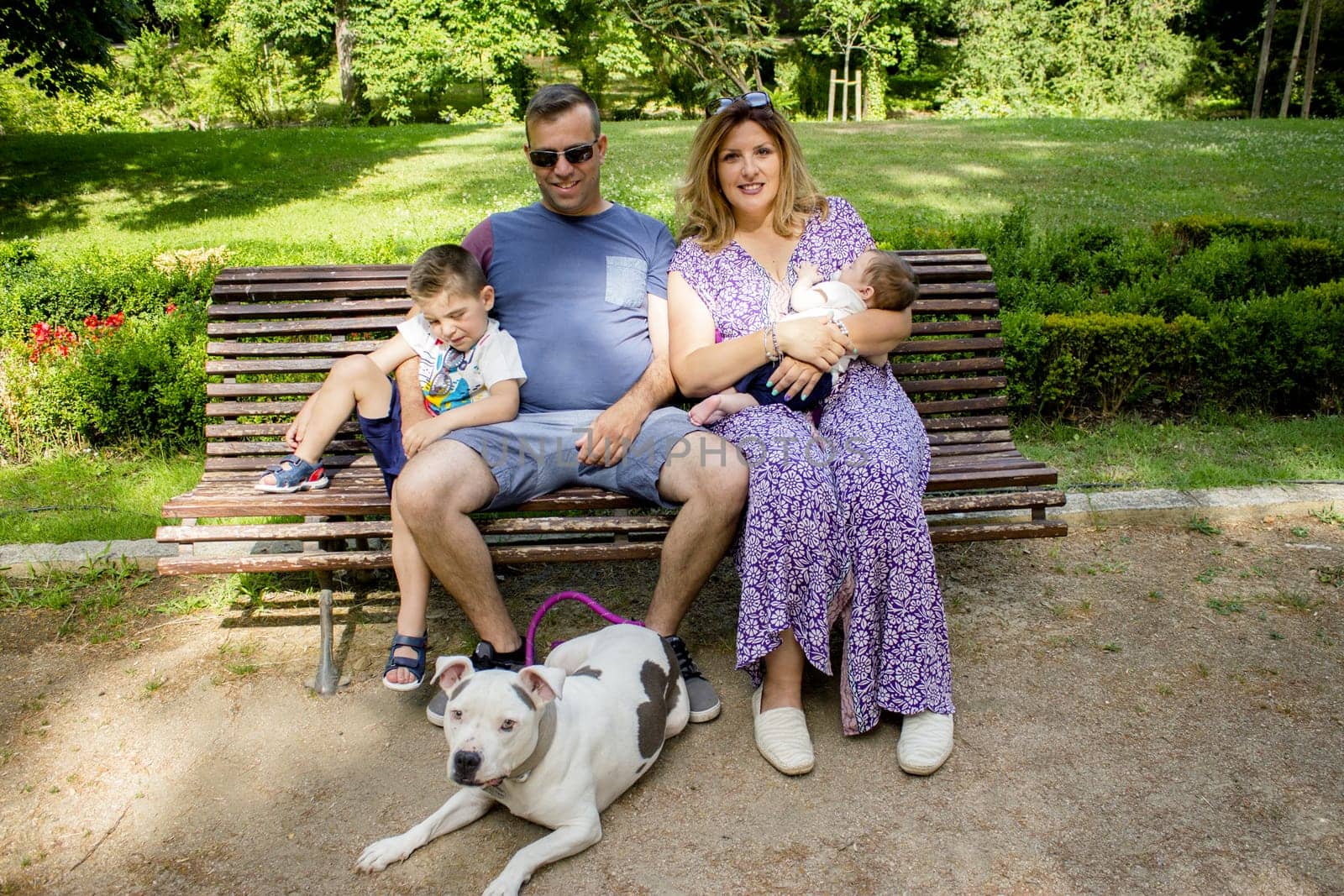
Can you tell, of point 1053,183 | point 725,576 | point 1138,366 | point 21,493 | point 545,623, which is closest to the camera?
point 545,623

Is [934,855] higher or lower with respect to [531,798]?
lower

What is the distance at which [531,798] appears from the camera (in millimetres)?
A: 2432

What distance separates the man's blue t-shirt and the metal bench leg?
0.92 meters

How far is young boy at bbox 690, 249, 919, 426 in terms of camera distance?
129 inches

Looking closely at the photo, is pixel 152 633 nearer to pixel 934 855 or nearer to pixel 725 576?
pixel 725 576

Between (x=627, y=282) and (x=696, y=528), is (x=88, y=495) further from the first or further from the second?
(x=696, y=528)

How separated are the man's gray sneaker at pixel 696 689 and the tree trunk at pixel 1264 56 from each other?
1016 inches

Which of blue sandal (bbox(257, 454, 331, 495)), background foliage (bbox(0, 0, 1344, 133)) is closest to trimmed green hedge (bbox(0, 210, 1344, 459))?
blue sandal (bbox(257, 454, 331, 495))

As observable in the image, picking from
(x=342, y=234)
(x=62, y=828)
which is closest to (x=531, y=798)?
(x=62, y=828)

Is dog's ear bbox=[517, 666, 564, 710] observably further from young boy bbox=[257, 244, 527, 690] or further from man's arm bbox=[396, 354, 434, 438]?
man's arm bbox=[396, 354, 434, 438]

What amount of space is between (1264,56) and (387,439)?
26102mm

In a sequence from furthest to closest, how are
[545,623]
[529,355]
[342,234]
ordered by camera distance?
[342,234] → [545,623] → [529,355]

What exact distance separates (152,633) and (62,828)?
108 centimetres

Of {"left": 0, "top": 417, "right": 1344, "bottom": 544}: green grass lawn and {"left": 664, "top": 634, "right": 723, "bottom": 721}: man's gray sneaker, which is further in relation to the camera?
{"left": 0, "top": 417, "right": 1344, "bottom": 544}: green grass lawn
